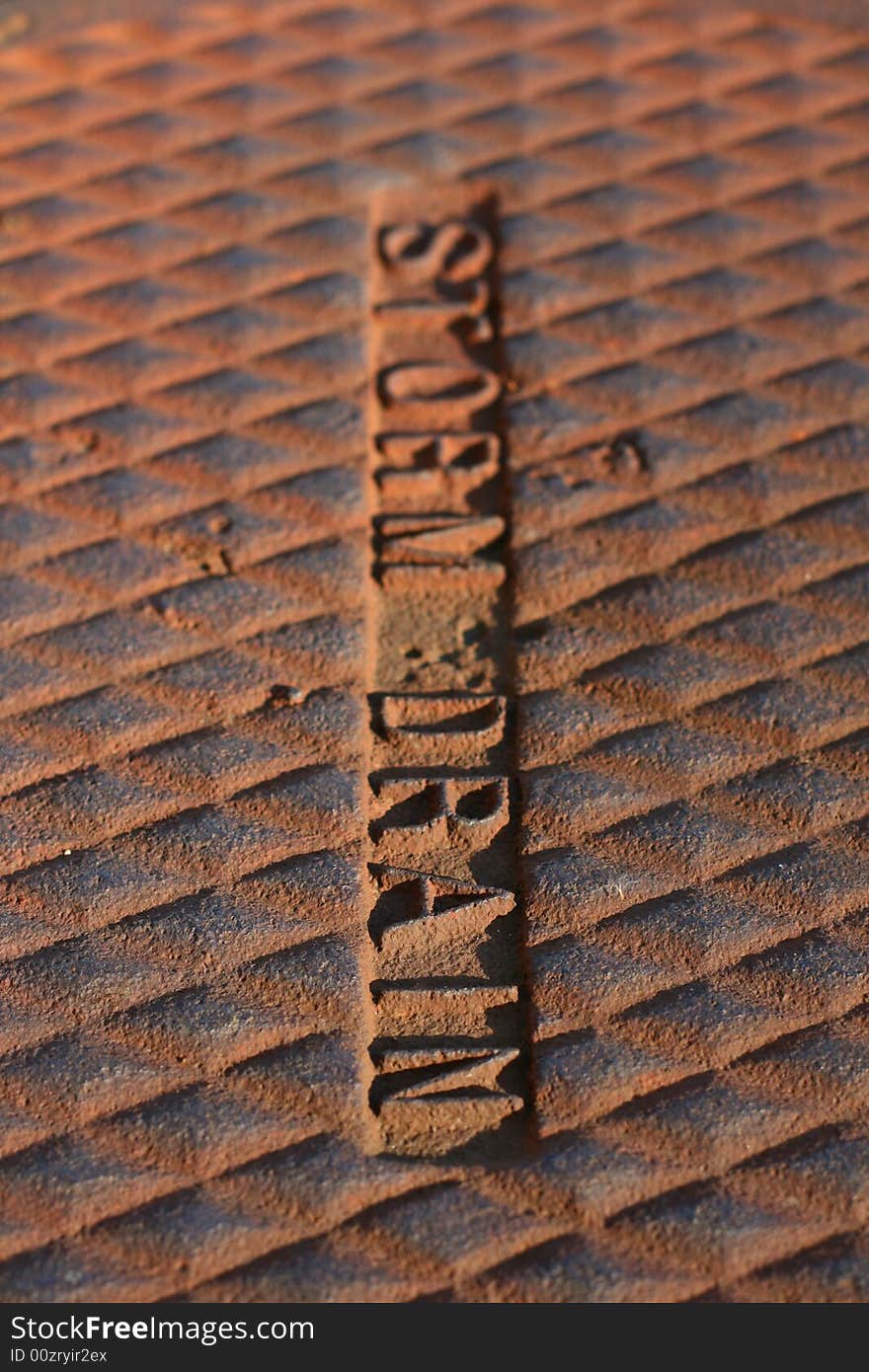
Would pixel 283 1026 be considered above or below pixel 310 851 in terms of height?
below

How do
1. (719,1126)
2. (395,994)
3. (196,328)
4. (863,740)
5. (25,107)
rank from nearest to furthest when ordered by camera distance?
1. (719,1126)
2. (395,994)
3. (863,740)
4. (196,328)
5. (25,107)

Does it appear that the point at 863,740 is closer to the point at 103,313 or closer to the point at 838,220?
the point at 838,220

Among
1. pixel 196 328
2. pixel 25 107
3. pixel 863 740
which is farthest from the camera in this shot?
pixel 25 107

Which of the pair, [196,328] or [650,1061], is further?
[196,328]

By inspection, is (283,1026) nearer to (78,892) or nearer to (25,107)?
(78,892)

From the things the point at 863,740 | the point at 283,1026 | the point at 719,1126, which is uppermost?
the point at 863,740

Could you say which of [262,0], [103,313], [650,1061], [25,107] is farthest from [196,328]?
[650,1061]
